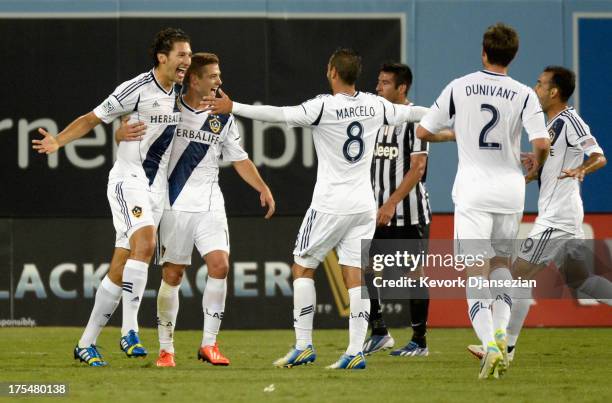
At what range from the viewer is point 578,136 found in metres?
10.3

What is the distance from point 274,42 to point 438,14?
196 centimetres

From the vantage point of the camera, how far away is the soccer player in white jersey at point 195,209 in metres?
9.71

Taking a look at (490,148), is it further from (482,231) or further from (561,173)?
(561,173)

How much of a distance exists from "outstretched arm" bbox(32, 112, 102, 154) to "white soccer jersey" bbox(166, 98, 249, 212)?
66 cm

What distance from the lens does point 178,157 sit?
387 inches

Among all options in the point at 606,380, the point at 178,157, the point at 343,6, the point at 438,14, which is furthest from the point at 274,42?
the point at 606,380

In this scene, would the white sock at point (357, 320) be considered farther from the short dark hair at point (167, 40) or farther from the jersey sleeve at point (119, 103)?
the short dark hair at point (167, 40)

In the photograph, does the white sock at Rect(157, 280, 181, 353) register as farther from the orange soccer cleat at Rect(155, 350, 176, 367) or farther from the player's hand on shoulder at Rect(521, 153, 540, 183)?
the player's hand on shoulder at Rect(521, 153, 540, 183)

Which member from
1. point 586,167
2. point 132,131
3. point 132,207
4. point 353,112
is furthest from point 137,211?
point 586,167

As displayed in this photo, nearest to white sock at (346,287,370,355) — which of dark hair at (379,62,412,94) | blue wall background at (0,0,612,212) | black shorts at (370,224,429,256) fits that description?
black shorts at (370,224,429,256)

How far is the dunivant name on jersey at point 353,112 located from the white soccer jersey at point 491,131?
0.78m

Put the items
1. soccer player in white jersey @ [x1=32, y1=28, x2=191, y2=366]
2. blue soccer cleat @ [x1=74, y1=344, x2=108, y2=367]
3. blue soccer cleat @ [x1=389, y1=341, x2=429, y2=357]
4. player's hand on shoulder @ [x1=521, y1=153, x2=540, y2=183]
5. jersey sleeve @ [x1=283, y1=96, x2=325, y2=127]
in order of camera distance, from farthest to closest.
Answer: blue soccer cleat @ [x1=389, y1=341, x2=429, y2=357], blue soccer cleat @ [x1=74, y1=344, x2=108, y2=367], soccer player in white jersey @ [x1=32, y1=28, x2=191, y2=366], jersey sleeve @ [x1=283, y1=96, x2=325, y2=127], player's hand on shoulder @ [x1=521, y1=153, x2=540, y2=183]

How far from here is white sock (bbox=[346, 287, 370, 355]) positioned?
9234 millimetres

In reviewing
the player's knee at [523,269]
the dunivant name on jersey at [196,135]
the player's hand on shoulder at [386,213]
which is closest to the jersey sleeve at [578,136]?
the player's knee at [523,269]
